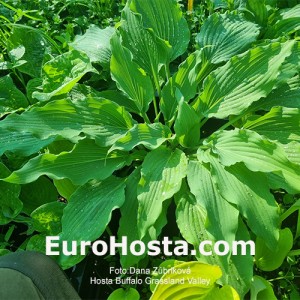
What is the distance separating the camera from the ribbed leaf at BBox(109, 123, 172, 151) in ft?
4.09

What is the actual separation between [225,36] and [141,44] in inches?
11.0

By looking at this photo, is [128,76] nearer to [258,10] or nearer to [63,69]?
[63,69]

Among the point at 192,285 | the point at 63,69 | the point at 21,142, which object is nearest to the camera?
the point at 192,285

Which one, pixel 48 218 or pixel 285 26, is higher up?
pixel 285 26

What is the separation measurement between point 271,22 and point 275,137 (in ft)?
1.85

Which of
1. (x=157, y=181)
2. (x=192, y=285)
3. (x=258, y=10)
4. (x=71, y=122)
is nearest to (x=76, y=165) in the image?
(x=71, y=122)

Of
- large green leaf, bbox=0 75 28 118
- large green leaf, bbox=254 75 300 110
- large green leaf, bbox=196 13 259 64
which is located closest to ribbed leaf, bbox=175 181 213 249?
large green leaf, bbox=254 75 300 110

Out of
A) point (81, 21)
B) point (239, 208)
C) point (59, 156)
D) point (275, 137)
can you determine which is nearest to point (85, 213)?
point (59, 156)

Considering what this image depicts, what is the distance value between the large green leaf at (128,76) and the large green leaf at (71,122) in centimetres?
8

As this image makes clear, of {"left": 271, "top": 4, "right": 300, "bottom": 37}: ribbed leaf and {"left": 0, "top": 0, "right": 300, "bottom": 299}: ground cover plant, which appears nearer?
{"left": 0, "top": 0, "right": 300, "bottom": 299}: ground cover plant

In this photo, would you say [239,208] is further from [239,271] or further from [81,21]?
[81,21]

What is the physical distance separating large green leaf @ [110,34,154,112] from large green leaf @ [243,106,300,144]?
31 cm

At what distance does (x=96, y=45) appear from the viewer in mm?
1550

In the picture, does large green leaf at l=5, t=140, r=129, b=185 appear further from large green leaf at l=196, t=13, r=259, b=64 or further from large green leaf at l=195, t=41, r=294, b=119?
large green leaf at l=196, t=13, r=259, b=64
